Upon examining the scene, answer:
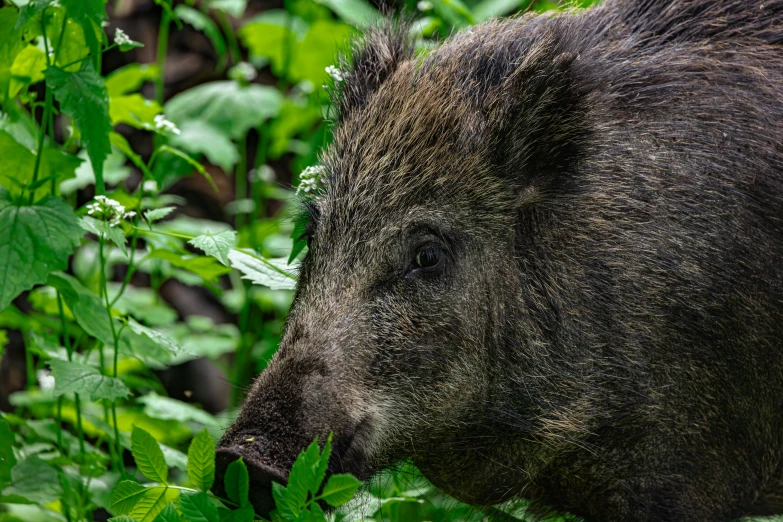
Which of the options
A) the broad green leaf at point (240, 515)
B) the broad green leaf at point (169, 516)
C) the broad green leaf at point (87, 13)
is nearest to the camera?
the broad green leaf at point (169, 516)

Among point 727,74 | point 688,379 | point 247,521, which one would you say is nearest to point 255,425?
point 247,521

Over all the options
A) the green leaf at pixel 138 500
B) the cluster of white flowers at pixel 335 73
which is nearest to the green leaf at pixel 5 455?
the green leaf at pixel 138 500

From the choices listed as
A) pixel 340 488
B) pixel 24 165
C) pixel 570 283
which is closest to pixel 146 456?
pixel 340 488

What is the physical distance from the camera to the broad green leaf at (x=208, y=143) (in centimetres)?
591

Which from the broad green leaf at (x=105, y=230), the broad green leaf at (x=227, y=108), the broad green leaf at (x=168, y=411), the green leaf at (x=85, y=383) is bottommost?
the broad green leaf at (x=168, y=411)

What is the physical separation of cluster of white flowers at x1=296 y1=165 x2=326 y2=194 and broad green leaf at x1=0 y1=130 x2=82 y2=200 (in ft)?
2.71

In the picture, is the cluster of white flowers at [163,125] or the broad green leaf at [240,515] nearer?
the broad green leaf at [240,515]

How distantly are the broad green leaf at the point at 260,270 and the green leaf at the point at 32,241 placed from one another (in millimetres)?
691

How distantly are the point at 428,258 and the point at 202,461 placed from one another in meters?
1.05

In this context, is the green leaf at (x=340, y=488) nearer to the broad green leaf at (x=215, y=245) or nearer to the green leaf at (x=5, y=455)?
the broad green leaf at (x=215, y=245)

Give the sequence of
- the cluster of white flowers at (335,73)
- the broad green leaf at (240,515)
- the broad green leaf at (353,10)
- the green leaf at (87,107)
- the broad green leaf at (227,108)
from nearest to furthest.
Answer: the broad green leaf at (240,515) → the green leaf at (87,107) → the cluster of white flowers at (335,73) → the broad green leaf at (353,10) → the broad green leaf at (227,108)

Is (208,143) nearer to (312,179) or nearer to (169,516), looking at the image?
(312,179)

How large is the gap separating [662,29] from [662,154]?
589 millimetres

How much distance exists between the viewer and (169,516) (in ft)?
9.46
